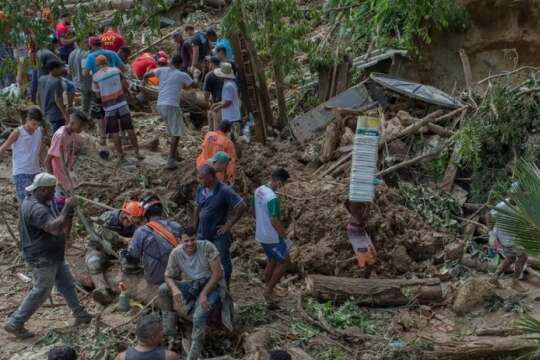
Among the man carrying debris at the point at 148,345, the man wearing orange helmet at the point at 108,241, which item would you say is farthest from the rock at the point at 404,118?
the man carrying debris at the point at 148,345

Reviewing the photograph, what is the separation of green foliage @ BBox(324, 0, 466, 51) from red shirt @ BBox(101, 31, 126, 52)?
3788mm

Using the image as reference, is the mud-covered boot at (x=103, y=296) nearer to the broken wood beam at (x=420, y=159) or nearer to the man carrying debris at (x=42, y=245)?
the man carrying debris at (x=42, y=245)

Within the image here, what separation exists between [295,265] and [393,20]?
5.56 metres

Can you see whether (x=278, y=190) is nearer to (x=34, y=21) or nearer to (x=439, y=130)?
(x=439, y=130)

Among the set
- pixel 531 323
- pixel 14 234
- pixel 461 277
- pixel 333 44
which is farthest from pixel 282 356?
pixel 333 44

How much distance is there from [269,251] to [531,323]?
3245 mm

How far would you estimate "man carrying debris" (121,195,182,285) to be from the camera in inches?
316

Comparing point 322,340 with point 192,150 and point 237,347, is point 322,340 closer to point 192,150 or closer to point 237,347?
point 237,347

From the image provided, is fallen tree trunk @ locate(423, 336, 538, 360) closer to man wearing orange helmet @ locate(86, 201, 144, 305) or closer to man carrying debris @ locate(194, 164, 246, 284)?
man carrying debris @ locate(194, 164, 246, 284)

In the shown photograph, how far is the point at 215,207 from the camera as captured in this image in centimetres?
851

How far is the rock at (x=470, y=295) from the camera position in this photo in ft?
30.8

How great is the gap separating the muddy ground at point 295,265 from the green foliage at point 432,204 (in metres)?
0.28

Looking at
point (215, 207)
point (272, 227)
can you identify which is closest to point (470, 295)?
point (272, 227)

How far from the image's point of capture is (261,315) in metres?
8.69
